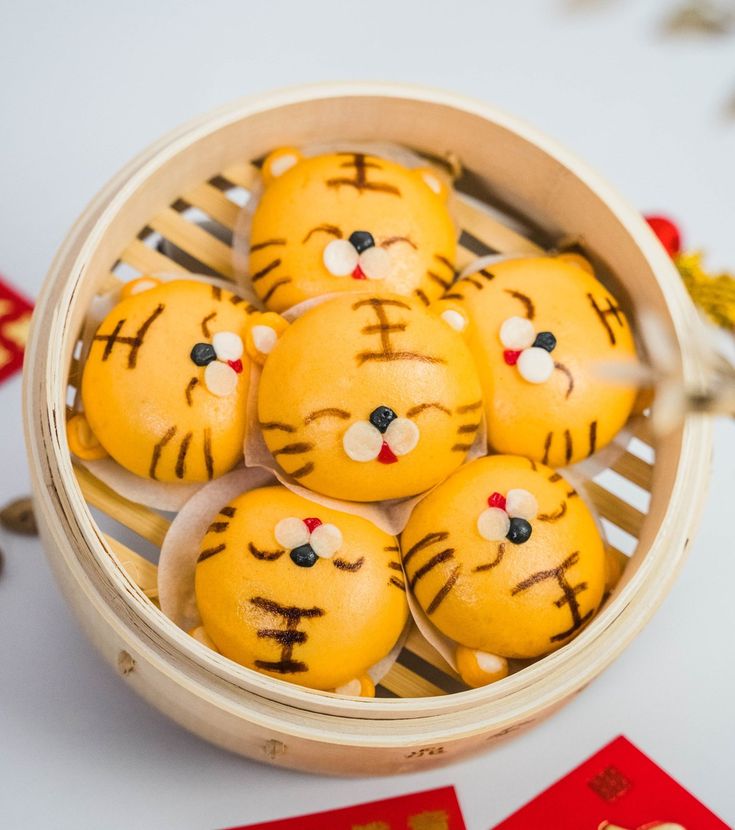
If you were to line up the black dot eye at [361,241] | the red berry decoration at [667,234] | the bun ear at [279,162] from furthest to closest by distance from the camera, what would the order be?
the red berry decoration at [667,234], the bun ear at [279,162], the black dot eye at [361,241]

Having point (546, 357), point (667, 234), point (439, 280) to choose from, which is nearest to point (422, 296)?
point (439, 280)

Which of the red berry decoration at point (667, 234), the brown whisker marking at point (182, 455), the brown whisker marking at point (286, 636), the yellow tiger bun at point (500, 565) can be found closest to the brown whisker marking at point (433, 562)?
the yellow tiger bun at point (500, 565)

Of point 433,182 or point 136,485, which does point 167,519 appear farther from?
point 433,182

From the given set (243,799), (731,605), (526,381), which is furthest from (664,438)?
(243,799)

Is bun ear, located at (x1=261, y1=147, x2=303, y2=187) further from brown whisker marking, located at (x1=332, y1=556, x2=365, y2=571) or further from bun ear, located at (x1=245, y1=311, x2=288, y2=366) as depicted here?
brown whisker marking, located at (x1=332, y1=556, x2=365, y2=571)

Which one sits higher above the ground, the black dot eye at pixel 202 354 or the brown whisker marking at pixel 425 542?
the black dot eye at pixel 202 354

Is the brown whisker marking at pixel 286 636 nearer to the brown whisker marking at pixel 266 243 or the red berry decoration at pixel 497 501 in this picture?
the red berry decoration at pixel 497 501
